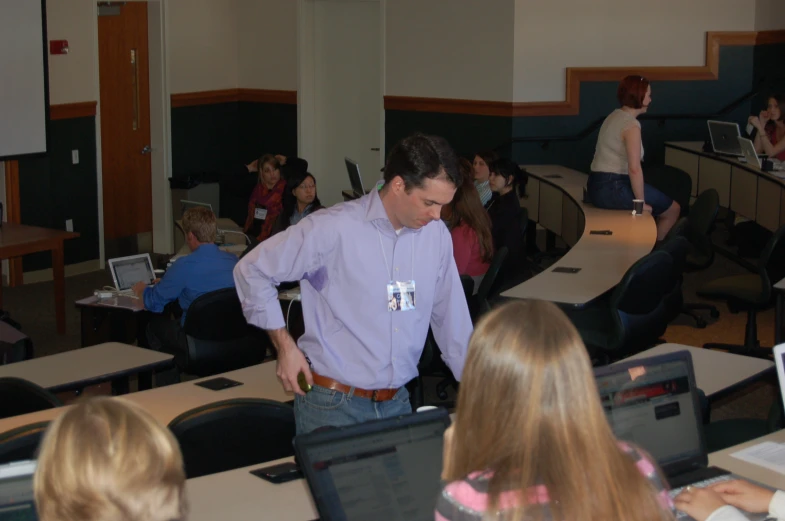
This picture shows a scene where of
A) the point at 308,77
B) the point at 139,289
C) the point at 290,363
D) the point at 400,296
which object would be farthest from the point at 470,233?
the point at 308,77

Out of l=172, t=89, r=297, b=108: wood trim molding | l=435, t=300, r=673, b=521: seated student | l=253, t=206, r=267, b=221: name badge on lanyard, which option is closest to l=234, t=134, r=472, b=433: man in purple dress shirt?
l=435, t=300, r=673, b=521: seated student

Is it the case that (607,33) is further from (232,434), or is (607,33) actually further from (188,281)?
(232,434)

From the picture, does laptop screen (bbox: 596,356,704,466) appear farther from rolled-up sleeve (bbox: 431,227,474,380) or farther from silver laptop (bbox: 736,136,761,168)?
silver laptop (bbox: 736,136,761,168)

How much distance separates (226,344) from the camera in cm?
539

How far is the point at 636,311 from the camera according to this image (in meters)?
5.29

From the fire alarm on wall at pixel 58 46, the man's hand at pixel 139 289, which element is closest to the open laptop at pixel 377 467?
the man's hand at pixel 139 289

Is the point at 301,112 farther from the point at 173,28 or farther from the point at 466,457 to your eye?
the point at 466,457

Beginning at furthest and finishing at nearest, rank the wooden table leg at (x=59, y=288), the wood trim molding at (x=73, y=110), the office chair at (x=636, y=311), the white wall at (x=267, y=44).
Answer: the white wall at (x=267, y=44) → the wood trim molding at (x=73, y=110) → the wooden table leg at (x=59, y=288) → the office chair at (x=636, y=311)

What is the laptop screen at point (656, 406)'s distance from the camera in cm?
274

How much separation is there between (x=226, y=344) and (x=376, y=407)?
2.29 meters

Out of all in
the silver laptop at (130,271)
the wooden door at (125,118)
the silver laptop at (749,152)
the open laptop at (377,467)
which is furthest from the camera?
the wooden door at (125,118)

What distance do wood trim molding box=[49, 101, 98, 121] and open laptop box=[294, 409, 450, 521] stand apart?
7.14m

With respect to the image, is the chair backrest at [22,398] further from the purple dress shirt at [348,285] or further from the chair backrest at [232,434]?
the purple dress shirt at [348,285]

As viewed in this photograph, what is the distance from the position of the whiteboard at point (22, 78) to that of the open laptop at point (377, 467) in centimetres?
666
